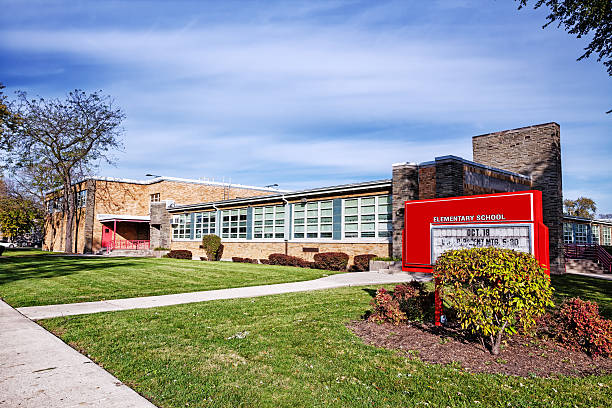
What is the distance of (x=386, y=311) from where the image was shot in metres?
7.63

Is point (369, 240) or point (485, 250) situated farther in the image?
point (369, 240)

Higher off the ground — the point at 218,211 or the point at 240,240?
the point at 218,211

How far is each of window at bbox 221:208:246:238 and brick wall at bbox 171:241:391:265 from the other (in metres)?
0.66

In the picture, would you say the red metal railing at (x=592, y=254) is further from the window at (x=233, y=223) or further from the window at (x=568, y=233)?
the window at (x=233, y=223)

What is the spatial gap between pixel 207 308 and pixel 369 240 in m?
12.5

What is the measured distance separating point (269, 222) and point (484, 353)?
21.8 m

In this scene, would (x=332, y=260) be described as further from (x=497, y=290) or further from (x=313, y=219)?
(x=497, y=290)

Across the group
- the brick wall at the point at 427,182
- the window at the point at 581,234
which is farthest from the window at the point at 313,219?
the window at the point at 581,234

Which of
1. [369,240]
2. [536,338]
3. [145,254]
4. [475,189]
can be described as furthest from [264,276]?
[145,254]

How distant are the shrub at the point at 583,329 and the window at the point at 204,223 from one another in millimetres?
28010

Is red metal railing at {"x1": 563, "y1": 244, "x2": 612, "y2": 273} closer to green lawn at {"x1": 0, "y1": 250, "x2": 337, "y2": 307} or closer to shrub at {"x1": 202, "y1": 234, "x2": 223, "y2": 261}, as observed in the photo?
green lawn at {"x1": 0, "y1": 250, "x2": 337, "y2": 307}

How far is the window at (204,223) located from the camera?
32406 mm

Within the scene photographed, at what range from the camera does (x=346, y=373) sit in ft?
16.8

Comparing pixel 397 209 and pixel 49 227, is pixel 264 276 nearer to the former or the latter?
pixel 397 209
